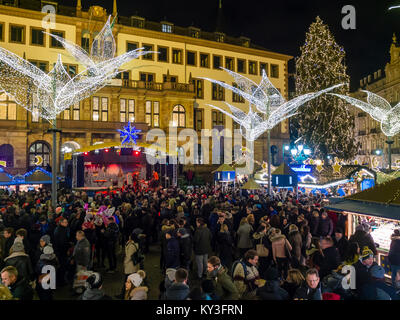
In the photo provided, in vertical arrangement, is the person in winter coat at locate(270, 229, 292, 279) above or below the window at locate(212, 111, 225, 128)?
below

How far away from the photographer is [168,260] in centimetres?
703

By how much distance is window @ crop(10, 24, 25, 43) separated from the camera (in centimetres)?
3031

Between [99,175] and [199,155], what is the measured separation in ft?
47.2

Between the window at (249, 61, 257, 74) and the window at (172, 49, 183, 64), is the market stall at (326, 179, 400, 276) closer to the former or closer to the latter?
the window at (172, 49, 183, 64)

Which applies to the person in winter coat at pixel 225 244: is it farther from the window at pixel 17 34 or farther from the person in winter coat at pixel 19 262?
the window at pixel 17 34

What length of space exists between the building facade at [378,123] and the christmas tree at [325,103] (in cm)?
1166

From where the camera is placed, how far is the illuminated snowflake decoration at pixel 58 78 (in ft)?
40.8

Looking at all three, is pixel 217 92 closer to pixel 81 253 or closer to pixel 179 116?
pixel 179 116

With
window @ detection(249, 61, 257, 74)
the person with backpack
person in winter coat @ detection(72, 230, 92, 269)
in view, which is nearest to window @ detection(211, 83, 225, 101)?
window @ detection(249, 61, 257, 74)

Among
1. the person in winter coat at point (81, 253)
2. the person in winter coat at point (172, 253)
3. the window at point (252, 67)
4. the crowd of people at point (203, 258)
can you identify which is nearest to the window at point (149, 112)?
the window at point (252, 67)

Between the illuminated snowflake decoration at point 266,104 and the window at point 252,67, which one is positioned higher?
the window at point 252,67

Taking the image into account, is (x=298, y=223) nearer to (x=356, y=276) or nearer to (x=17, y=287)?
(x=356, y=276)

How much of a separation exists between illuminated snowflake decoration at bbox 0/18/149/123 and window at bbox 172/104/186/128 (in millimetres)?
7873
